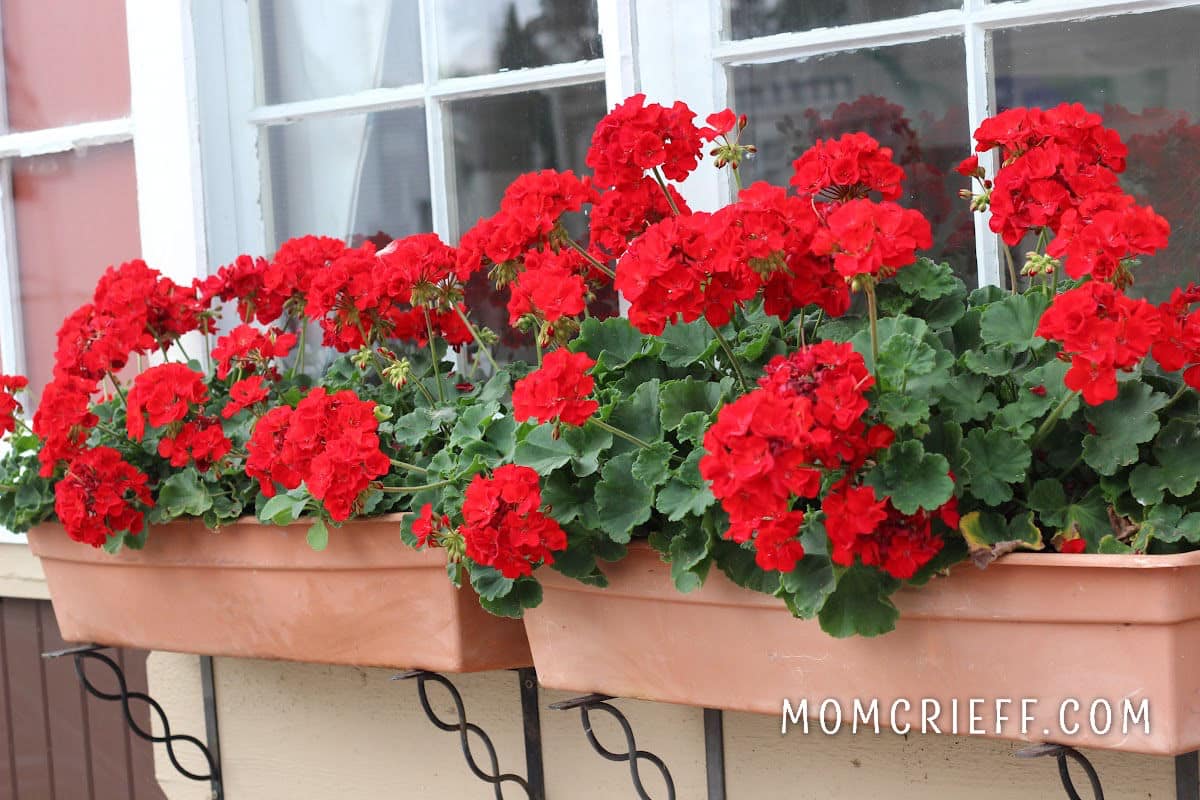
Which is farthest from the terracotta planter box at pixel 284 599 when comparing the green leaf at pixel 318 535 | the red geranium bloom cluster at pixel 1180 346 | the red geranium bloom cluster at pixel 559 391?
the red geranium bloom cluster at pixel 1180 346

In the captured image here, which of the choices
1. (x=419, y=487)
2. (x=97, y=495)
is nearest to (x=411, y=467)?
(x=419, y=487)

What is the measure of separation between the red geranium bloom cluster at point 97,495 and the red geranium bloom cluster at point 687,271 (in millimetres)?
813

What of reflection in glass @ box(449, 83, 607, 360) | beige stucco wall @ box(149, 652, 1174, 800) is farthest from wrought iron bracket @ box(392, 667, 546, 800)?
reflection in glass @ box(449, 83, 607, 360)

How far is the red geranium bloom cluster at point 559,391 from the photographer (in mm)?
1203

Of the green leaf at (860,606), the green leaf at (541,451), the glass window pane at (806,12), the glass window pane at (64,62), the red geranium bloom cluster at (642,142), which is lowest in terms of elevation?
the green leaf at (860,606)

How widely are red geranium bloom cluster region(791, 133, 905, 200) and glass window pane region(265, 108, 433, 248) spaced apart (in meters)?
0.84

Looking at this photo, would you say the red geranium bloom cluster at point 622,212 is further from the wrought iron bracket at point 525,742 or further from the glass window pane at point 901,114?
the wrought iron bracket at point 525,742

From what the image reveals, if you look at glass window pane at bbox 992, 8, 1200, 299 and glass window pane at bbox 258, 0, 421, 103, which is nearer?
glass window pane at bbox 992, 8, 1200, 299

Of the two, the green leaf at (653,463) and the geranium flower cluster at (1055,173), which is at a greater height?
the geranium flower cluster at (1055,173)

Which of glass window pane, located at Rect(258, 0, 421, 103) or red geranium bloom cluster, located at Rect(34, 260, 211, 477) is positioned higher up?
glass window pane, located at Rect(258, 0, 421, 103)

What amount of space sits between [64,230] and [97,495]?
78 cm

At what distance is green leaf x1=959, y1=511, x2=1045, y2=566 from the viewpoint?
1.12m

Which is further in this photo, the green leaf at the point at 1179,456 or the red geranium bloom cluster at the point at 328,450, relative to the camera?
the red geranium bloom cluster at the point at 328,450

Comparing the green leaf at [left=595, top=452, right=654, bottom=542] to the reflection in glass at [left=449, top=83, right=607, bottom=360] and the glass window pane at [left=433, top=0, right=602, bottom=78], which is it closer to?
the reflection in glass at [left=449, top=83, right=607, bottom=360]
